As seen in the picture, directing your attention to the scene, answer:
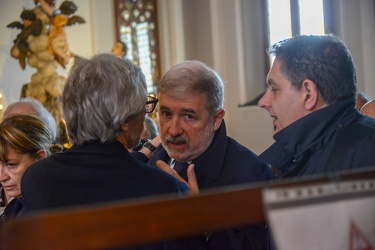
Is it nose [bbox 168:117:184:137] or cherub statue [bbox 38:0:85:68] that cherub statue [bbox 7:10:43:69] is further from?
nose [bbox 168:117:184:137]

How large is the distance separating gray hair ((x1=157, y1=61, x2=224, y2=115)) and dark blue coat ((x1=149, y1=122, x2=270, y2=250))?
175 mm

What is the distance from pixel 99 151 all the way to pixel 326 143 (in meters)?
0.75

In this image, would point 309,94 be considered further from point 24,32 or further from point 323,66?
point 24,32

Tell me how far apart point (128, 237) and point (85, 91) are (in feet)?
3.84

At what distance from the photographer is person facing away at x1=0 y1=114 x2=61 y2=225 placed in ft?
10.8

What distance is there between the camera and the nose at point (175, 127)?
3.04 meters

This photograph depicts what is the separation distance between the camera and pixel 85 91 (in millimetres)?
2326

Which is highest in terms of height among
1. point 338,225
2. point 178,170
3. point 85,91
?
point 85,91

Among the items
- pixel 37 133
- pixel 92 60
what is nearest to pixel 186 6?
pixel 37 133

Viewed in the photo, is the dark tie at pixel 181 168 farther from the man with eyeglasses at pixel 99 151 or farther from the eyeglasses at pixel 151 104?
the man with eyeglasses at pixel 99 151

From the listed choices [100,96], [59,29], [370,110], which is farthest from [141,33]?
[100,96]

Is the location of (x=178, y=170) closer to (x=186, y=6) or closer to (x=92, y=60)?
(x=92, y=60)

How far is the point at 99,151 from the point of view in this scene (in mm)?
2322

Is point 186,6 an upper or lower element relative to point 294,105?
upper
